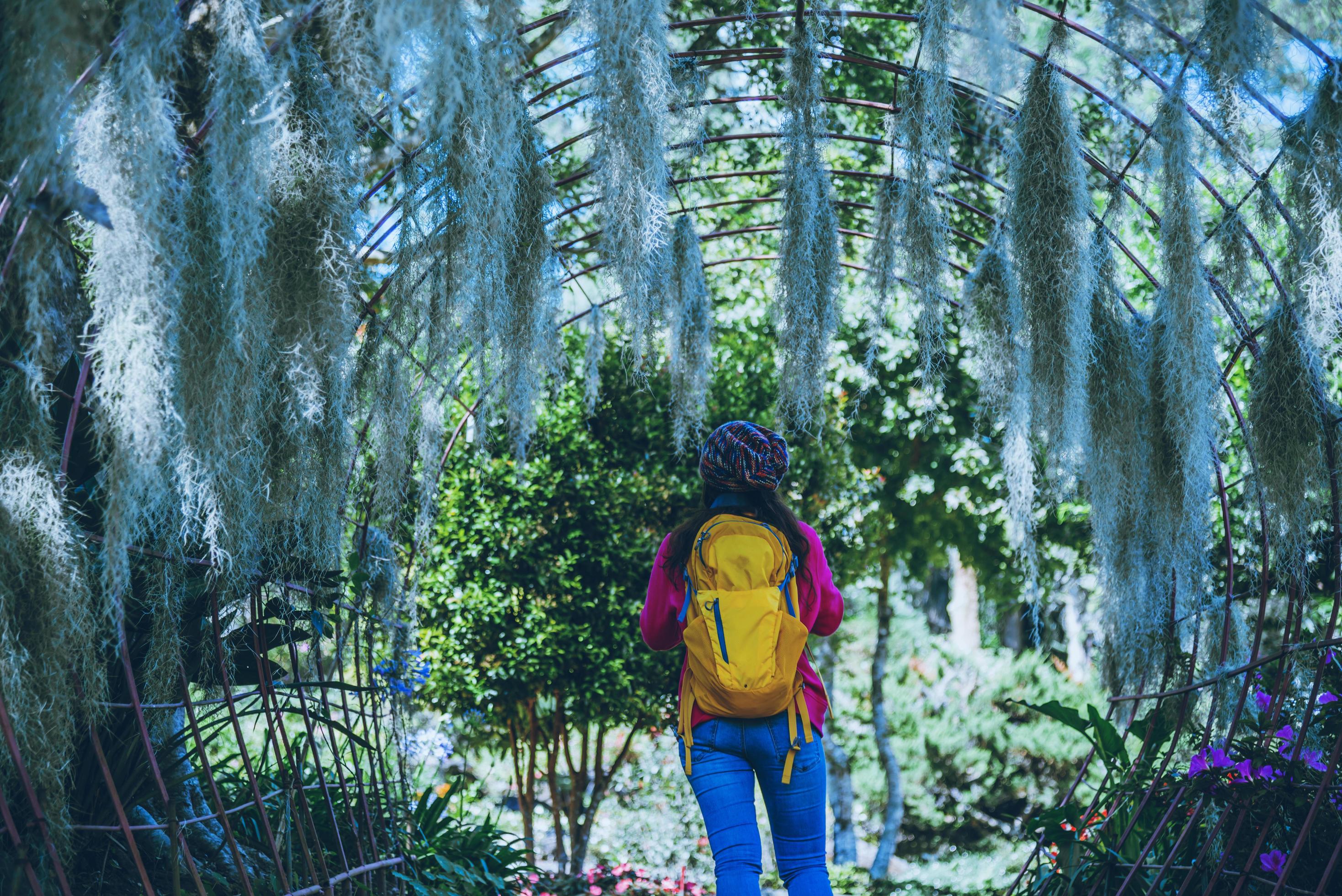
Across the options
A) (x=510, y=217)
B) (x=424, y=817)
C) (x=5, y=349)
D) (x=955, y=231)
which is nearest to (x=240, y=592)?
(x=5, y=349)

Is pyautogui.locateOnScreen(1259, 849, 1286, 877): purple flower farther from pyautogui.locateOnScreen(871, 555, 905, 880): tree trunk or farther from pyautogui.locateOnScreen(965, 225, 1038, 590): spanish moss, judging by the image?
pyautogui.locateOnScreen(871, 555, 905, 880): tree trunk

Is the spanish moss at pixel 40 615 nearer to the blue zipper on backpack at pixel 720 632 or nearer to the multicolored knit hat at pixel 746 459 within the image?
the blue zipper on backpack at pixel 720 632

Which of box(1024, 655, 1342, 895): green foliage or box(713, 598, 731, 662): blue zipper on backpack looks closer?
box(713, 598, 731, 662): blue zipper on backpack

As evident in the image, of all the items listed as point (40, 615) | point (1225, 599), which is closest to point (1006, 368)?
point (1225, 599)

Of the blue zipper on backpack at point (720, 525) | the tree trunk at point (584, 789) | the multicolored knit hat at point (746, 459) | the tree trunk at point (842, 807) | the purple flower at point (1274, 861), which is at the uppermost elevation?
the multicolored knit hat at point (746, 459)

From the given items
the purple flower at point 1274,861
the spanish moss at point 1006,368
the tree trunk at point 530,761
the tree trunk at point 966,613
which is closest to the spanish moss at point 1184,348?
the spanish moss at point 1006,368

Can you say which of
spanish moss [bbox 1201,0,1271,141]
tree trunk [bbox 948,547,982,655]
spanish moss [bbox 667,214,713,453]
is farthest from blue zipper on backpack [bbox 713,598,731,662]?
tree trunk [bbox 948,547,982,655]

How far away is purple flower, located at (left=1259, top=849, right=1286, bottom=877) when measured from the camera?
2312mm

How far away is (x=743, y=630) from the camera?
192 centimetres

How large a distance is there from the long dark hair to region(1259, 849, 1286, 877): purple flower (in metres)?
1.39

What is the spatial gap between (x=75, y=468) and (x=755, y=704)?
176cm

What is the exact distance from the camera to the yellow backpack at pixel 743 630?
190cm

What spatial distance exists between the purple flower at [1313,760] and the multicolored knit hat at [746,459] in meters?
1.57

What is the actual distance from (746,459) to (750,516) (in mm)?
130
